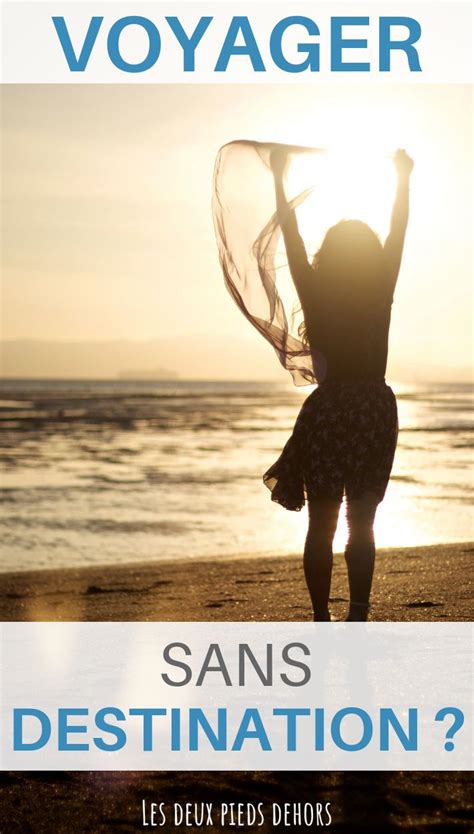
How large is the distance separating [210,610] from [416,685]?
2440 millimetres

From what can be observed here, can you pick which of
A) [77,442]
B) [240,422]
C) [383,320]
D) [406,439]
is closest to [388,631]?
[383,320]

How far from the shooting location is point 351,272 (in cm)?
420

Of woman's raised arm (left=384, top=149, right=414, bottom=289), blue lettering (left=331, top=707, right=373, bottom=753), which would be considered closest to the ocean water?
blue lettering (left=331, top=707, right=373, bottom=753)

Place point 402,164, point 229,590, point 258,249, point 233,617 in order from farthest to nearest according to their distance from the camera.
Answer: point 229,590
point 233,617
point 258,249
point 402,164

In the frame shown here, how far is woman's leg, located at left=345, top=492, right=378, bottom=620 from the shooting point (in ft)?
13.8

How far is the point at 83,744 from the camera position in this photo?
4031mm

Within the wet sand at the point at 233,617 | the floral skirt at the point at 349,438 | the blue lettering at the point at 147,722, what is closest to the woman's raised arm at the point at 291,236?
the floral skirt at the point at 349,438

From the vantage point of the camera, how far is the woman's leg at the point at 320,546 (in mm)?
4258

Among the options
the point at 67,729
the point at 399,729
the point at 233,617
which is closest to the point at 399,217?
the point at 399,729

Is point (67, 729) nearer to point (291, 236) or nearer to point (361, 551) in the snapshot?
point (361, 551)

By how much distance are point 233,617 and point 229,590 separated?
1.14m

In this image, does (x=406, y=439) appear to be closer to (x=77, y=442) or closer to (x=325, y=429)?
(x=77, y=442)

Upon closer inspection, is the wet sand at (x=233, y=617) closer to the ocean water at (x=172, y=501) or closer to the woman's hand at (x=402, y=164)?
the ocean water at (x=172, y=501)

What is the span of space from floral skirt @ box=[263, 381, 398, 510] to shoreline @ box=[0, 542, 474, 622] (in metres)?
1.64
